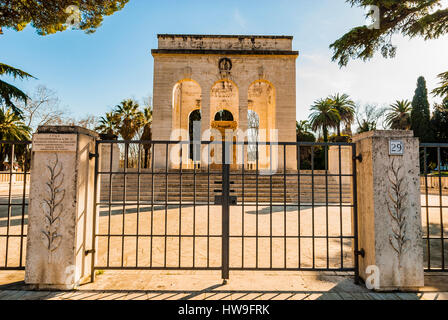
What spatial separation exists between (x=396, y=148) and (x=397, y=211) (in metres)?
0.84

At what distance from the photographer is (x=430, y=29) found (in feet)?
24.0

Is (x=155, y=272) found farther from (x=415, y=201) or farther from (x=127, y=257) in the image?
(x=415, y=201)

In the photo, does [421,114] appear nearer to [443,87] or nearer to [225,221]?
[443,87]

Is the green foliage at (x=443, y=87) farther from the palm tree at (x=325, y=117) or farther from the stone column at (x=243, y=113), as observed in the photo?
the palm tree at (x=325, y=117)

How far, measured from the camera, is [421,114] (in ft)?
112

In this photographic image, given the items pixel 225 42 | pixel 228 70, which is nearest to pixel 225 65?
pixel 228 70

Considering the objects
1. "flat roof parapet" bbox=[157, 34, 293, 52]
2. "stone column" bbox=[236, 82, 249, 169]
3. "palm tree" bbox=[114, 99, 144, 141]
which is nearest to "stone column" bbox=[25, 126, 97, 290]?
"stone column" bbox=[236, 82, 249, 169]

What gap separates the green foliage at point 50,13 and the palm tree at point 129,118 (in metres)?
21.5

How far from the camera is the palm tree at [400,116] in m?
40.4

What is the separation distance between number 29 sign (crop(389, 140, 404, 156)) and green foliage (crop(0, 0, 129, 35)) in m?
11.0

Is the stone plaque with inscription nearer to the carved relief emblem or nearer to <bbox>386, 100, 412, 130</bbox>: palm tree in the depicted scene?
the carved relief emblem
